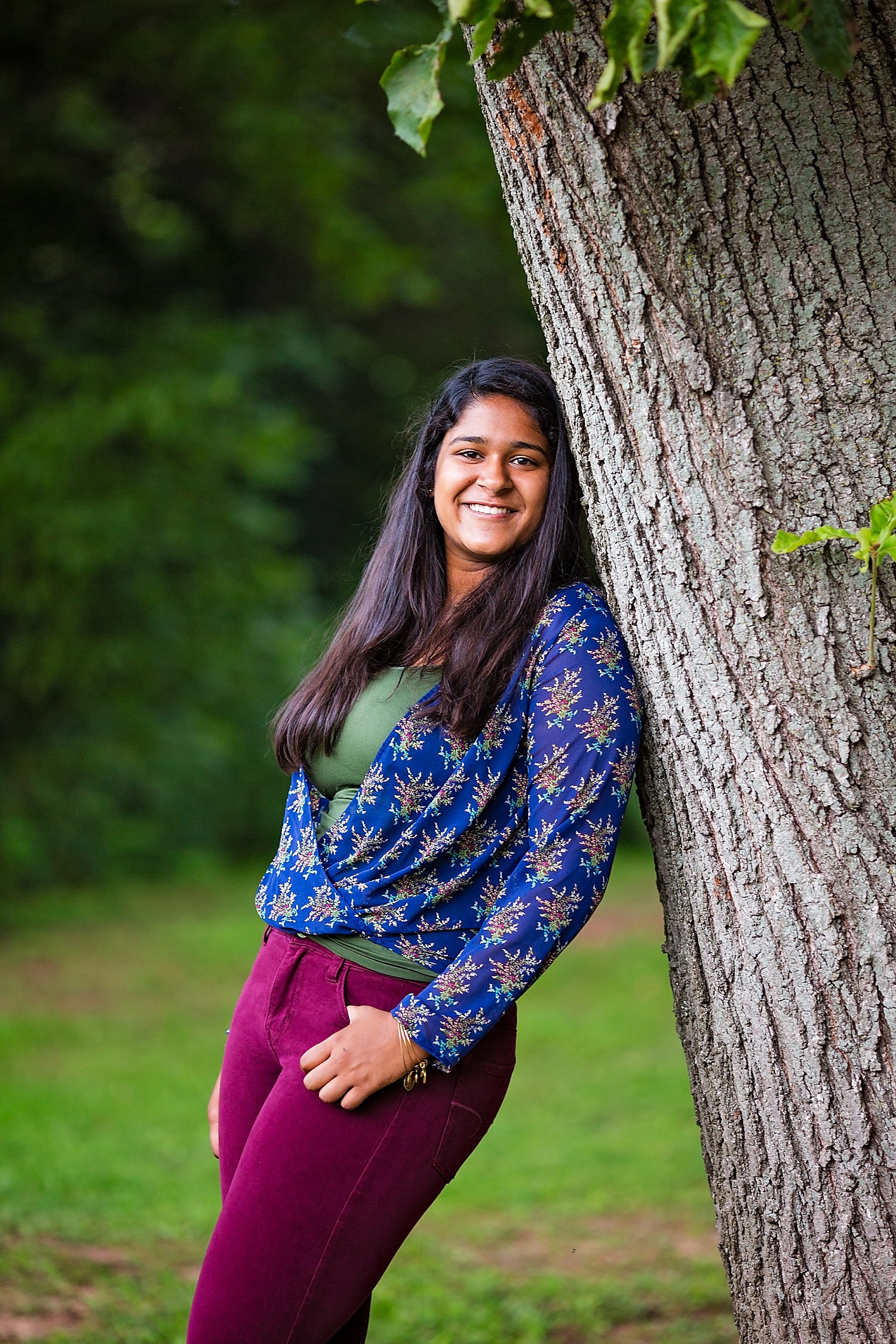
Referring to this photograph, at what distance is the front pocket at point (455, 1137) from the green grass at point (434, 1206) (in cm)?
209

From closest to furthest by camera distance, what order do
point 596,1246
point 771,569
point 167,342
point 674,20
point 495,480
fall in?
point 674,20 → point 771,569 → point 495,480 → point 596,1246 → point 167,342

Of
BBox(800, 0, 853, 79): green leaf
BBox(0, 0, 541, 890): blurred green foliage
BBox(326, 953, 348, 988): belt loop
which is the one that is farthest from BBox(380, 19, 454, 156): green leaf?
BBox(0, 0, 541, 890): blurred green foliage

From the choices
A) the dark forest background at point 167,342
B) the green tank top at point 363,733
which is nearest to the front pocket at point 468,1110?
the green tank top at point 363,733

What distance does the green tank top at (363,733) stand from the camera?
216 centimetres

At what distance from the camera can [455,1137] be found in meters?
1.96

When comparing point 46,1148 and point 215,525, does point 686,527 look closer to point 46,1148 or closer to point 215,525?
point 46,1148

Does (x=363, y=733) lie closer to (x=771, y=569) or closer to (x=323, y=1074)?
(x=323, y=1074)

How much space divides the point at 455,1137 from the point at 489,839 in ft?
1.52

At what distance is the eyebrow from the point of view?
89.7 inches

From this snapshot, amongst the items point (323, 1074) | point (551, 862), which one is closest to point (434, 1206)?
point (323, 1074)

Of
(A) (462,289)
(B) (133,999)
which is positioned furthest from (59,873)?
(A) (462,289)

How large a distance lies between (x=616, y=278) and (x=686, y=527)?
391 millimetres

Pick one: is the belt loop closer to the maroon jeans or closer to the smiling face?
the maroon jeans

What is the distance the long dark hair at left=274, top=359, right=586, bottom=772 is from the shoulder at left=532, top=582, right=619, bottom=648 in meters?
0.07
